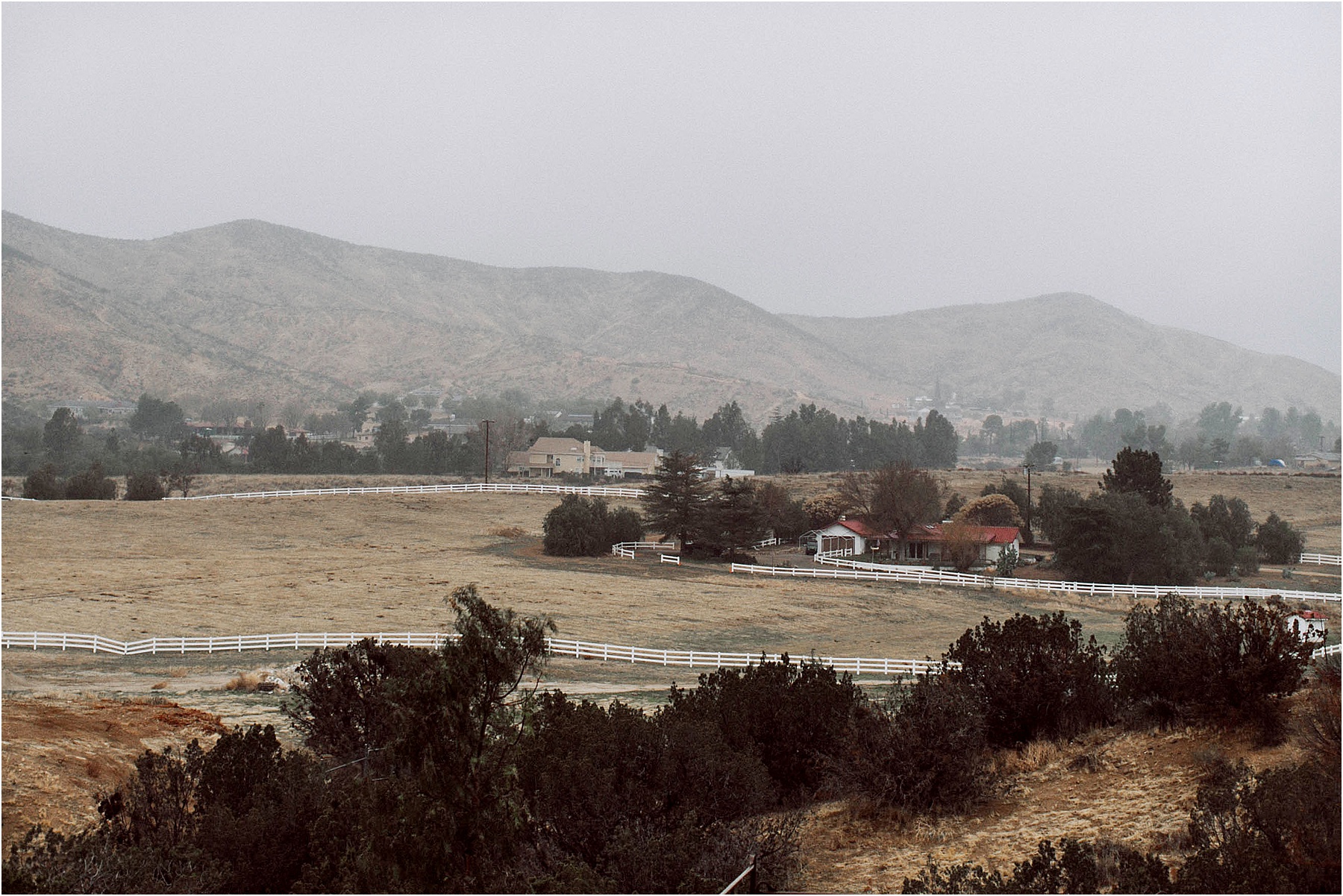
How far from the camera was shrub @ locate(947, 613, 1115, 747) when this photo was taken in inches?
559

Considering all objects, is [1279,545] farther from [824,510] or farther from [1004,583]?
[824,510]

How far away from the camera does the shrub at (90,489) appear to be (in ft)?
238

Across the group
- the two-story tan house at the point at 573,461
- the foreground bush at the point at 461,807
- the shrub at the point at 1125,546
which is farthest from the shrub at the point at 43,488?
the foreground bush at the point at 461,807

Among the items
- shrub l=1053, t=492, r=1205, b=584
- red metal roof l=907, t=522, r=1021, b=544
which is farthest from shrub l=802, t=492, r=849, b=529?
shrub l=1053, t=492, r=1205, b=584

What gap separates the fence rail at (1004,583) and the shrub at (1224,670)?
1264 inches

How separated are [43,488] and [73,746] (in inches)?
2632

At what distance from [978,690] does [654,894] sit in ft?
22.1

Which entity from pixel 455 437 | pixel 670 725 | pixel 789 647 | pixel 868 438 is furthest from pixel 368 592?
pixel 868 438

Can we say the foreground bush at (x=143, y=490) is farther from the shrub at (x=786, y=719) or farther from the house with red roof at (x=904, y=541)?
the shrub at (x=786, y=719)

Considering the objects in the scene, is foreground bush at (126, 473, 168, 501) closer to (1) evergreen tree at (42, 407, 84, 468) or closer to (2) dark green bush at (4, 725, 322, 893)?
(1) evergreen tree at (42, 407, 84, 468)

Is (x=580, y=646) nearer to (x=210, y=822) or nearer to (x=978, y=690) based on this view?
(x=978, y=690)

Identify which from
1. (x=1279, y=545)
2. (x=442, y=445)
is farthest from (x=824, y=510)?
(x=442, y=445)

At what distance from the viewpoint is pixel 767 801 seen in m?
12.6

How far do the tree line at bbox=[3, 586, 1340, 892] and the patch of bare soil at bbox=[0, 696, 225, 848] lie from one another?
1.06m
